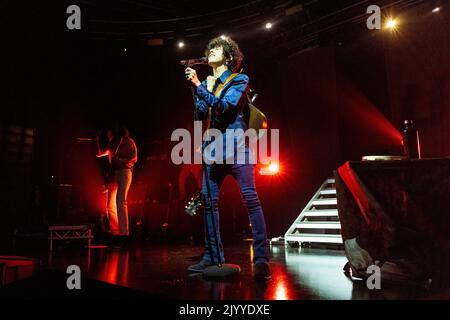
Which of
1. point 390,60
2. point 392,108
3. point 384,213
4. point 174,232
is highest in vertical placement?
point 390,60

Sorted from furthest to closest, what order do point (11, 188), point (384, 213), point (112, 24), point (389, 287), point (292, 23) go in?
point (112, 24) < point (292, 23) < point (11, 188) < point (384, 213) < point (389, 287)

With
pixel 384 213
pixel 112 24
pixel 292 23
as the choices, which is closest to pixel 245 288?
pixel 384 213

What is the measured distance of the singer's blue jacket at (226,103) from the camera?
86.7 inches

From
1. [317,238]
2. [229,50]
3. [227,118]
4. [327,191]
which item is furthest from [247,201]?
[327,191]

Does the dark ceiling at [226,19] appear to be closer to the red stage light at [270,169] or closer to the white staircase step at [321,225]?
the red stage light at [270,169]

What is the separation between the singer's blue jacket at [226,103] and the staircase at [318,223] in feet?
7.64

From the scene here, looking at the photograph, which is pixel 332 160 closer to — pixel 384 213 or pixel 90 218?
pixel 384 213

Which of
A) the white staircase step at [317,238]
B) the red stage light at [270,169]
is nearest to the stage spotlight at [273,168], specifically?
the red stage light at [270,169]

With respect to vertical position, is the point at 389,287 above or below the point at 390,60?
below

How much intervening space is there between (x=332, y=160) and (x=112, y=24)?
16.6 ft

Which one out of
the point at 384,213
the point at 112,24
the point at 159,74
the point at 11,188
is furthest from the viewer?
the point at 159,74

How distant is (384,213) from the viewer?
201cm

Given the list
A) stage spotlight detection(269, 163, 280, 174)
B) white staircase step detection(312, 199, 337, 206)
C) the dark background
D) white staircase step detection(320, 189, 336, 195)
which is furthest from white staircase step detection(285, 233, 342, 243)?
stage spotlight detection(269, 163, 280, 174)

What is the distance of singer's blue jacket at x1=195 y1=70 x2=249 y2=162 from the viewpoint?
220 centimetres
